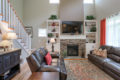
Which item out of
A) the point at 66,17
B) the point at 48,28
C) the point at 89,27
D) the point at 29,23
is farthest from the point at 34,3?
the point at 89,27

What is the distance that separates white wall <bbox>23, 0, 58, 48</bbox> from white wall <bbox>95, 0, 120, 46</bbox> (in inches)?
119

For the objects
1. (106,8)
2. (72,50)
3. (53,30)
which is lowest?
(72,50)

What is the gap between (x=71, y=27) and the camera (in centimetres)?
633

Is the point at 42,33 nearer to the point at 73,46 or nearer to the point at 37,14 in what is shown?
the point at 37,14

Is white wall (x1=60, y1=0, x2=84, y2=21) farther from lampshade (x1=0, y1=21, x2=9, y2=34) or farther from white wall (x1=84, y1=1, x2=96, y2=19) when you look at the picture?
lampshade (x1=0, y1=21, x2=9, y2=34)

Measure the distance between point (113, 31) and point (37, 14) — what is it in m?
5.22

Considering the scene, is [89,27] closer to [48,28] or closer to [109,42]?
[109,42]

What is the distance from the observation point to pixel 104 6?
5414 millimetres

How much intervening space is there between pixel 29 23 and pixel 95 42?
16.8 ft

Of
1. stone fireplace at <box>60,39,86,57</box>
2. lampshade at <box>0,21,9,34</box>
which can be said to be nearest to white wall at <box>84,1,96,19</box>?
stone fireplace at <box>60,39,86,57</box>

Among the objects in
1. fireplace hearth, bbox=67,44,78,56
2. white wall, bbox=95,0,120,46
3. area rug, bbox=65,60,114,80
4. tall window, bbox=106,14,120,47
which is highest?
white wall, bbox=95,0,120,46

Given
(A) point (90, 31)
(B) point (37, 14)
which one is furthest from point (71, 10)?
(B) point (37, 14)

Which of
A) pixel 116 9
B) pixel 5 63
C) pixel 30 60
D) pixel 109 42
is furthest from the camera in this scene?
pixel 109 42

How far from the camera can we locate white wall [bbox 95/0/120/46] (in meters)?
4.43
